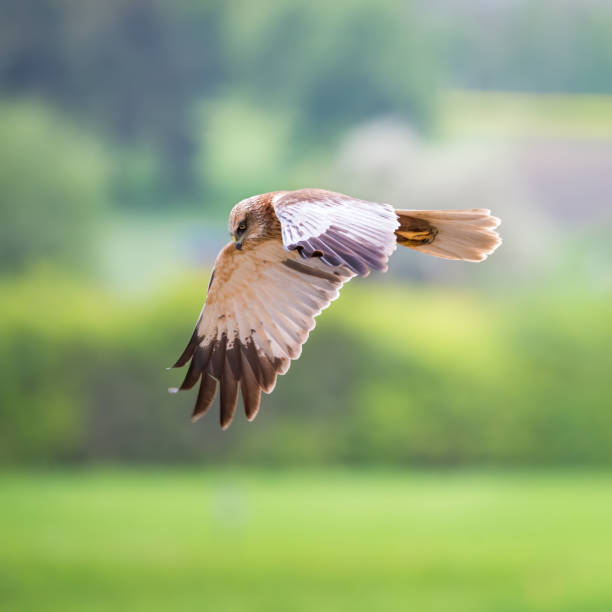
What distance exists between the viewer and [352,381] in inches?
224

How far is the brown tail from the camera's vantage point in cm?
171

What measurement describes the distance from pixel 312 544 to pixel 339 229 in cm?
436

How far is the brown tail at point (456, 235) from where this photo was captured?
171 cm

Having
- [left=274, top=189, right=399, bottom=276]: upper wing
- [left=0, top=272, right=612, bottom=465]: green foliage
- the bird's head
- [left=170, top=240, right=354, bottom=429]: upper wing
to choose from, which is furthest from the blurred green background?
[left=274, top=189, right=399, bottom=276]: upper wing

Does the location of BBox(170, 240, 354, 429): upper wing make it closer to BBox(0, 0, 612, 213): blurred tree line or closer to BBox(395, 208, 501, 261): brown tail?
BBox(395, 208, 501, 261): brown tail

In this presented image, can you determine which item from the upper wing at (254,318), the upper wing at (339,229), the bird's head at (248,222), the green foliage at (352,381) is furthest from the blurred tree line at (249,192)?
the upper wing at (339,229)

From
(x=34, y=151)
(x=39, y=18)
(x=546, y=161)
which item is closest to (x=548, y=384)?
(x=546, y=161)

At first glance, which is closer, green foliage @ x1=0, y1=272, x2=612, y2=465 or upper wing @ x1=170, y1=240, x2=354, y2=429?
upper wing @ x1=170, y1=240, x2=354, y2=429

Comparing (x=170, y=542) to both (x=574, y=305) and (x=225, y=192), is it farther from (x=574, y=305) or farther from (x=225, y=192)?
(x=574, y=305)

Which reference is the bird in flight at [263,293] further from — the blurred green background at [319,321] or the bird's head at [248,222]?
the blurred green background at [319,321]

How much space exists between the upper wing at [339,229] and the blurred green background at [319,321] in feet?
12.8

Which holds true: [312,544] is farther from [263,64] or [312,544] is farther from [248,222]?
[248,222]

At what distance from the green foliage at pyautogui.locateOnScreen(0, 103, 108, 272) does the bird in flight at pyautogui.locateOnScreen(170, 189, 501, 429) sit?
13.2 ft

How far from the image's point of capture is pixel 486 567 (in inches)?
207
